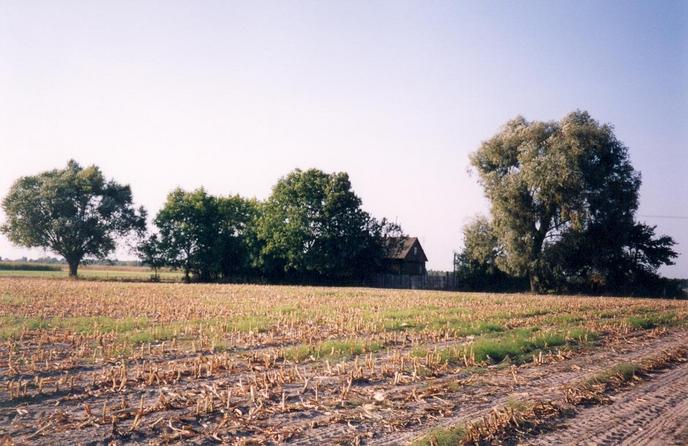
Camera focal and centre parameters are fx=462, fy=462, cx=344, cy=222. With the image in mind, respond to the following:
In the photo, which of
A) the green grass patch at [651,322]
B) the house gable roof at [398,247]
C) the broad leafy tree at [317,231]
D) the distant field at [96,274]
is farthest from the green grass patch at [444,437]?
the distant field at [96,274]

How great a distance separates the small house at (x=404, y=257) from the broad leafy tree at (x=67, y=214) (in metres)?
42.0

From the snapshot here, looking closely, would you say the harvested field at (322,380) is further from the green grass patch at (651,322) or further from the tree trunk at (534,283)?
the tree trunk at (534,283)

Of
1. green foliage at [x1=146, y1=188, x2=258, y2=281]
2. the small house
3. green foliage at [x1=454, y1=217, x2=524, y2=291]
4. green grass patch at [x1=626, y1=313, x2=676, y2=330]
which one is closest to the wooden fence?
green foliage at [x1=454, y1=217, x2=524, y2=291]

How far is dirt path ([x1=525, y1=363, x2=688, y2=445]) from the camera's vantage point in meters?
6.88

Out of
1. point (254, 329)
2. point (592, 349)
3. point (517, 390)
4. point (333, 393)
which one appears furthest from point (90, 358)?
point (592, 349)

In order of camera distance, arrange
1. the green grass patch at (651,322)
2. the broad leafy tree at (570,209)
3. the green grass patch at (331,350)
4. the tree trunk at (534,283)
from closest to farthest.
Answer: the green grass patch at (331,350) → the green grass patch at (651,322) → the broad leafy tree at (570,209) → the tree trunk at (534,283)

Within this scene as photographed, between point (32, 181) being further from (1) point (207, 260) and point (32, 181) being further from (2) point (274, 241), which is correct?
(2) point (274, 241)

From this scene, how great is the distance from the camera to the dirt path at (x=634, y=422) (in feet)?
22.6

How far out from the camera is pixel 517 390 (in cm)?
955

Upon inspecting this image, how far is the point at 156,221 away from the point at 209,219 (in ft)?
26.2

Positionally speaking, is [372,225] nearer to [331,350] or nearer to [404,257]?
[404,257]

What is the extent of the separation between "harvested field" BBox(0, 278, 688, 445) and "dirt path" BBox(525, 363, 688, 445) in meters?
0.05

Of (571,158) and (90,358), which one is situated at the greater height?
(571,158)

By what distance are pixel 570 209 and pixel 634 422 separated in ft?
140
